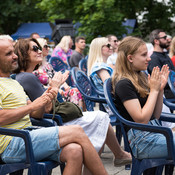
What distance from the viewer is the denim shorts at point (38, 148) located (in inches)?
112

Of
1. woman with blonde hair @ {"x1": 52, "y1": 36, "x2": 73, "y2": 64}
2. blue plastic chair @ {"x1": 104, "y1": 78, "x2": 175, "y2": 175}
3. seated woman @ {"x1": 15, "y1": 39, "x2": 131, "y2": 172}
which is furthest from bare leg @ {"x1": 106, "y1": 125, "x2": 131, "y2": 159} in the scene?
woman with blonde hair @ {"x1": 52, "y1": 36, "x2": 73, "y2": 64}

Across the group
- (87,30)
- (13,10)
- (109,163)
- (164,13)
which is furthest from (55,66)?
(13,10)

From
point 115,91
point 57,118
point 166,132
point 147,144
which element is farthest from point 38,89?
point 166,132

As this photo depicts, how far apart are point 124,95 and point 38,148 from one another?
0.76 m

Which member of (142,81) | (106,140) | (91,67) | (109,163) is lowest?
(109,163)

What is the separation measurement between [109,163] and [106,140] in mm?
520

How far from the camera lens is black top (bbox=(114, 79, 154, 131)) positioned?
10.1 ft

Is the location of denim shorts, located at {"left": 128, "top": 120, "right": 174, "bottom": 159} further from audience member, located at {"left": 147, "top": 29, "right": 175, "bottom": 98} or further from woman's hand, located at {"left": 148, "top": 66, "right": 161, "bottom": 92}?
audience member, located at {"left": 147, "top": 29, "right": 175, "bottom": 98}

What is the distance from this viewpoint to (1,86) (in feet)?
10.2

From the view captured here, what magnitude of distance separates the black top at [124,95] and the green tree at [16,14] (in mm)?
24177

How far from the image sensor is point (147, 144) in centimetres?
295

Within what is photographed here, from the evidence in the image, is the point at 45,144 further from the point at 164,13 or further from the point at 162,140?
the point at 164,13

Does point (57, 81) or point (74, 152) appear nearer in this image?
point (74, 152)

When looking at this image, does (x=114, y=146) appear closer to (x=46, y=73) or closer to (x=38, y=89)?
(x=38, y=89)
